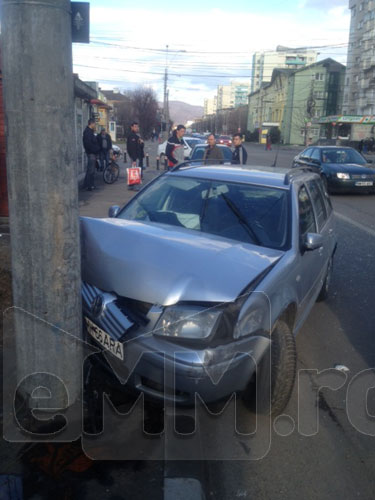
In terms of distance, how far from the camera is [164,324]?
2.91m

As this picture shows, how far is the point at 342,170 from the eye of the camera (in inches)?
627

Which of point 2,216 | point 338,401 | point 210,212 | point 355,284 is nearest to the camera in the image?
point 338,401

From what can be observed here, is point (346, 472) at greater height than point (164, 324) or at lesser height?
lesser

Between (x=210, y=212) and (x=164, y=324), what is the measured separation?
176 cm

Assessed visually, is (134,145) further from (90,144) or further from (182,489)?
(182,489)

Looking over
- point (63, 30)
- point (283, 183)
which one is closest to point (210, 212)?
point (283, 183)

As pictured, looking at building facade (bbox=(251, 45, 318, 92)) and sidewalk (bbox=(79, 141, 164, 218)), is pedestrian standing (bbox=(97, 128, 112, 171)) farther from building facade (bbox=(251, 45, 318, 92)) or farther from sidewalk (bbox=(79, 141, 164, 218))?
building facade (bbox=(251, 45, 318, 92))

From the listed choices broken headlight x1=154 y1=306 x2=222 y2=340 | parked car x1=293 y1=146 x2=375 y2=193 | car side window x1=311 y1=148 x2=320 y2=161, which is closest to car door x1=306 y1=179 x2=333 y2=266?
broken headlight x1=154 y1=306 x2=222 y2=340

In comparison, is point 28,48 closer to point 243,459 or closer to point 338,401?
point 243,459

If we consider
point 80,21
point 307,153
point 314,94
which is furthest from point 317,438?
point 314,94

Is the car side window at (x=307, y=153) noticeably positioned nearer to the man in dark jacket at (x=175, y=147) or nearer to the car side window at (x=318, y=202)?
the man in dark jacket at (x=175, y=147)

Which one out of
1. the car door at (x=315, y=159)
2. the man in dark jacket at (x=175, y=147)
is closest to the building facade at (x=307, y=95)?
the car door at (x=315, y=159)

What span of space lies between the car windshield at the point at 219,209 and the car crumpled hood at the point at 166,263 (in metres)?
0.35

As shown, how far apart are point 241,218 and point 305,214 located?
0.67 metres
